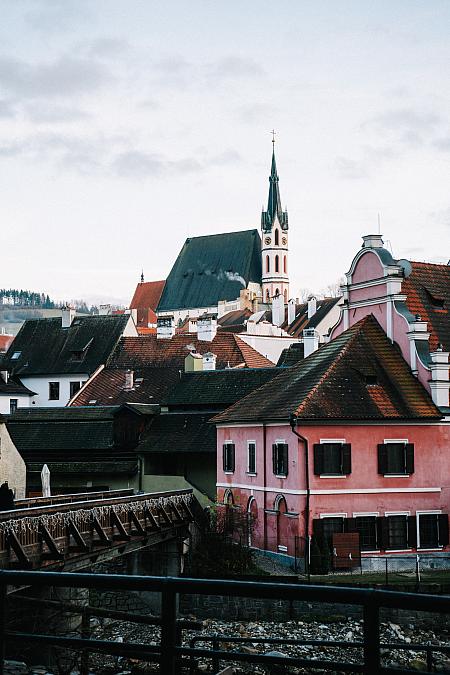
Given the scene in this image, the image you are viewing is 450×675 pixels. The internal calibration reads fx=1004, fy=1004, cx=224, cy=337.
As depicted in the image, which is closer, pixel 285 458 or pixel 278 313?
pixel 285 458

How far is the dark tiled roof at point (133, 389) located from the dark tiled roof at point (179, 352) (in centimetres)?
111

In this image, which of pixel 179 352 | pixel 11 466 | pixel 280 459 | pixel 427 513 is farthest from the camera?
pixel 179 352

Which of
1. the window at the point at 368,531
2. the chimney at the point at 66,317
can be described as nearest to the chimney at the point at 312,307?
the chimney at the point at 66,317

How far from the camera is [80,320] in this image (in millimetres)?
75938

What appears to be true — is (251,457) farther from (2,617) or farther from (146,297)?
(146,297)

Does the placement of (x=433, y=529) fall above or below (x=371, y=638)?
below

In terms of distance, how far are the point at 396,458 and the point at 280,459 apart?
427 cm

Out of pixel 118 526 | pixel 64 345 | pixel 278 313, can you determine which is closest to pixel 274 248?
pixel 278 313

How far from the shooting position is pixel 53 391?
71.8 m

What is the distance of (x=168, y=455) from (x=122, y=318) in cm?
2677

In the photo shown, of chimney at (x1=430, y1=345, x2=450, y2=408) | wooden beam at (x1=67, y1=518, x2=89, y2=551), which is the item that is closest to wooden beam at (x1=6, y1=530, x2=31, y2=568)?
wooden beam at (x1=67, y1=518, x2=89, y2=551)

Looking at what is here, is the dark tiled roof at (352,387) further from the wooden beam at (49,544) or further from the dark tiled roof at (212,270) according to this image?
the dark tiled roof at (212,270)

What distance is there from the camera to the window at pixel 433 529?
119 feet

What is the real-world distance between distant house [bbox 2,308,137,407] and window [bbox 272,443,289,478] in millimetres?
32231
